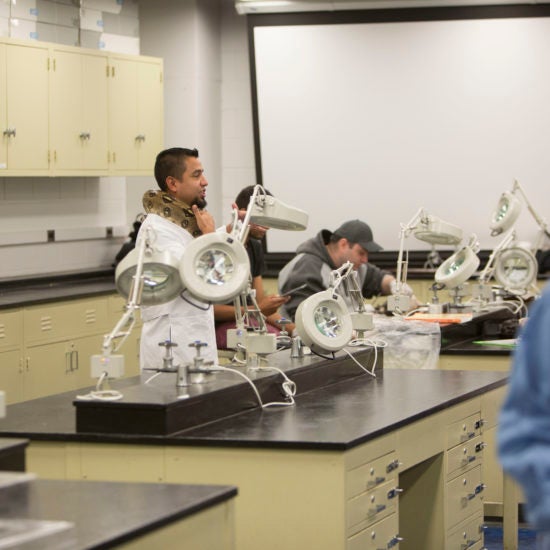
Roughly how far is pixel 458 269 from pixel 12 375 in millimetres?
2422

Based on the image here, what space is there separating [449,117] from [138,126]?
7.80 ft

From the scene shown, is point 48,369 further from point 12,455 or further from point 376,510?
point 12,455

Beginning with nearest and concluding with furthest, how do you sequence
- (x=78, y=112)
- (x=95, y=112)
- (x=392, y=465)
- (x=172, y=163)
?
(x=392, y=465)
(x=172, y=163)
(x=78, y=112)
(x=95, y=112)

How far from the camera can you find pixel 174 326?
4.61 m

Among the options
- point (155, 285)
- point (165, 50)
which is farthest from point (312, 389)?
point (165, 50)

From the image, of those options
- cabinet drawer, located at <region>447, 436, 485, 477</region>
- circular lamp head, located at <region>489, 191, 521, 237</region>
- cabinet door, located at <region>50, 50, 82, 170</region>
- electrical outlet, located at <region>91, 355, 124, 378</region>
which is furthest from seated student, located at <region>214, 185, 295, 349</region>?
cabinet door, located at <region>50, 50, 82, 170</region>

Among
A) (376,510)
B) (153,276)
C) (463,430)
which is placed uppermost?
(153,276)

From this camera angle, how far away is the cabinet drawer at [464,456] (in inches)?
176

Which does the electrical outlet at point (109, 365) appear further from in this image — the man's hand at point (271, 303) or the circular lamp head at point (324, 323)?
the man's hand at point (271, 303)

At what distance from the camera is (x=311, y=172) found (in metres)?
9.59

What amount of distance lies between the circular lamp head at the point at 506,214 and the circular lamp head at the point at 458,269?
0.55 m

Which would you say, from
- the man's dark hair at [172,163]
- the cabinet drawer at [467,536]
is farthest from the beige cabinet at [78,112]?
the cabinet drawer at [467,536]

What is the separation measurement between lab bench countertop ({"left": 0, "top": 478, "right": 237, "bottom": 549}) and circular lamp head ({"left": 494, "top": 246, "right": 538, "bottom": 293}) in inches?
180

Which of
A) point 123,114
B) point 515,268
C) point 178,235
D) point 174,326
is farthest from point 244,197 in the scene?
point 123,114
